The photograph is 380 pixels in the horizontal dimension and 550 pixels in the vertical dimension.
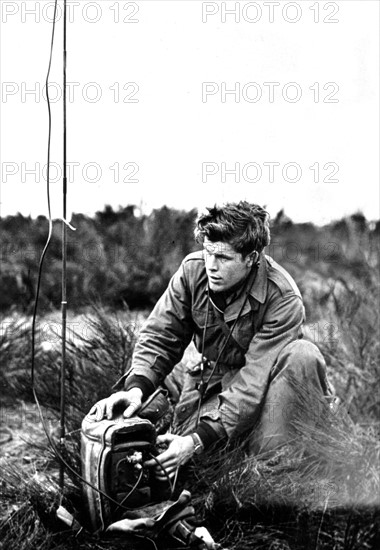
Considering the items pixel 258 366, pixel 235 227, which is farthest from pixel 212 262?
pixel 258 366

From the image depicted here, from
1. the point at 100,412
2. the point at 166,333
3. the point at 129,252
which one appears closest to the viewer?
the point at 100,412

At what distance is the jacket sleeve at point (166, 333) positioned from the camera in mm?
3494

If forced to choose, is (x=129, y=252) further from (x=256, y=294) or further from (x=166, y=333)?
(x=256, y=294)

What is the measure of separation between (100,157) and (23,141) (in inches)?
17.6

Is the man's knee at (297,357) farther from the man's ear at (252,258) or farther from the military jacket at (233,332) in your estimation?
the man's ear at (252,258)

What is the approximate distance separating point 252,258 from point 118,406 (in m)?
0.76

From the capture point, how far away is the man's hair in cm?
331

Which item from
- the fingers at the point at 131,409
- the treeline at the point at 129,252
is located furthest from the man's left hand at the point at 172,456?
the treeline at the point at 129,252

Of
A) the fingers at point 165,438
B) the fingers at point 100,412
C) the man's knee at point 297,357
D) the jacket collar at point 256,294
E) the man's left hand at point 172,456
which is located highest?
the jacket collar at point 256,294

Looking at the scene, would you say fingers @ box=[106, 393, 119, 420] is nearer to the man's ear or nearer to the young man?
the young man

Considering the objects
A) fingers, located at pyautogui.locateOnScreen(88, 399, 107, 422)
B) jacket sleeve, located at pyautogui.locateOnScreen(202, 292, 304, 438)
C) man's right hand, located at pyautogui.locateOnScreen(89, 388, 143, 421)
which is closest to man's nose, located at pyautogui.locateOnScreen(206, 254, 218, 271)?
jacket sleeve, located at pyautogui.locateOnScreen(202, 292, 304, 438)

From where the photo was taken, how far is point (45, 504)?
122 inches

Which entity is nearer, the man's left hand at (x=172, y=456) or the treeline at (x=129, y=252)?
the man's left hand at (x=172, y=456)

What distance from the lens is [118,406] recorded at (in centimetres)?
315
